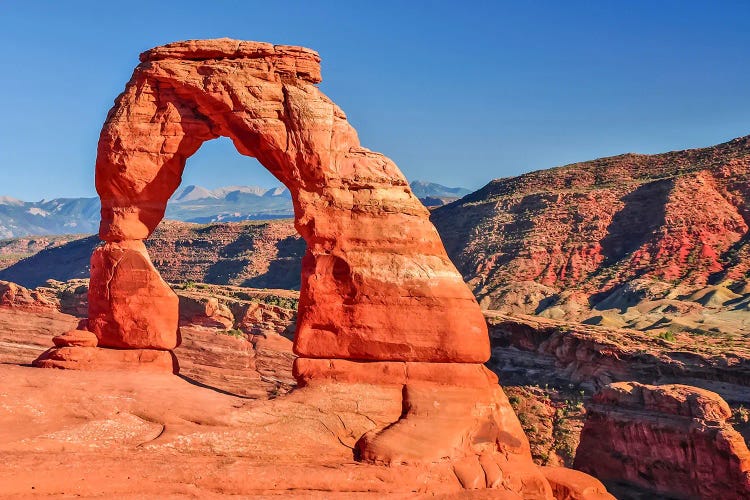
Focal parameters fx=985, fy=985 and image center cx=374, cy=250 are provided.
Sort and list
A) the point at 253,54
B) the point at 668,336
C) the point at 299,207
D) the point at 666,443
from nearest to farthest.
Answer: the point at 299,207 → the point at 253,54 → the point at 666,443 → the point at 668,336

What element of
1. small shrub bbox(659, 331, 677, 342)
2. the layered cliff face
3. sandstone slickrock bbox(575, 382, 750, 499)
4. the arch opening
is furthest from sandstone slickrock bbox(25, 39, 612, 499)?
the layered cliff face

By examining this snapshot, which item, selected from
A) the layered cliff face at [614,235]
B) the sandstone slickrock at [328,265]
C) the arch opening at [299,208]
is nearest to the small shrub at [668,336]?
the layered cliff face at [614,235]

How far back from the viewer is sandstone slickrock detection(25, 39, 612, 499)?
24375 millimetres

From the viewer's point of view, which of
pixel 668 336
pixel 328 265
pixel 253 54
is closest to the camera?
→ pixel 328 265

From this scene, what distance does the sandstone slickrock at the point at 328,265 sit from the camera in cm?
2438

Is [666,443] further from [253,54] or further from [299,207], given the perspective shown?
[253,54]

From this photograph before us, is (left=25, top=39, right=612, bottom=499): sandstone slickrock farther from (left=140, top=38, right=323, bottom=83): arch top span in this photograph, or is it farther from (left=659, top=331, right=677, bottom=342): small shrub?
(left=659, top=331, right=677, bottom=342): small shrub

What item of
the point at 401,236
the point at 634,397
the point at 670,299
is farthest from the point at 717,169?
the point at 401,236

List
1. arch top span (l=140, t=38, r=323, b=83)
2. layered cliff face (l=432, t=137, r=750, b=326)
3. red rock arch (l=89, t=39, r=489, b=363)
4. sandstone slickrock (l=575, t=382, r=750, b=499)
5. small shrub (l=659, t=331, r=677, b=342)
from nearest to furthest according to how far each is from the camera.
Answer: red rock arch (l=89, t=39, r=489, b=363)
arch top span (l=140, t=38, r=323, b=83)
sandstone slickrock (l=575, t=382, r=750, b=499)
small shrub (l=659, t=331, r=677, b=342)
layered cliff face (l=432, t=137, r=750, b=326)

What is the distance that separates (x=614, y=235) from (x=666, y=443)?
6637 cm

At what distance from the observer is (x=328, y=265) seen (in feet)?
84.5

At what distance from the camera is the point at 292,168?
86.5ft

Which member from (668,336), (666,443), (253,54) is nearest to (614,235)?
(668,336)

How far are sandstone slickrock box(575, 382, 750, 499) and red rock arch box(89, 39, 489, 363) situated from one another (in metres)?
12.3
